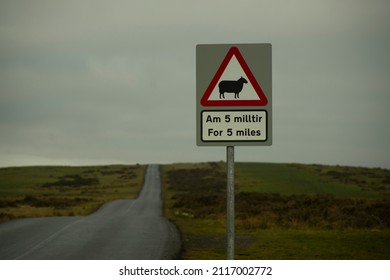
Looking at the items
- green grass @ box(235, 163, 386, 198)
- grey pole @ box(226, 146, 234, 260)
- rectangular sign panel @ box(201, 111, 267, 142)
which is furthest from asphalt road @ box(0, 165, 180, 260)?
green grass @ box(235, 163, 386, 198)

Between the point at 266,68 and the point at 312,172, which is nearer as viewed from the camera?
the point at 266,68

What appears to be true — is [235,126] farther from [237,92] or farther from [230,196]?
[230,196]

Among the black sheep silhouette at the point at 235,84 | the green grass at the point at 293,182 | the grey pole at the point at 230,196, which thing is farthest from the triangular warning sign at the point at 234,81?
the green grass at the point at 293,182

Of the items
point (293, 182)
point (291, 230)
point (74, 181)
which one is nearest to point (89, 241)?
point (291, 230)

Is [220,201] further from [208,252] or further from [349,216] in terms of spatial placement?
[208,252]

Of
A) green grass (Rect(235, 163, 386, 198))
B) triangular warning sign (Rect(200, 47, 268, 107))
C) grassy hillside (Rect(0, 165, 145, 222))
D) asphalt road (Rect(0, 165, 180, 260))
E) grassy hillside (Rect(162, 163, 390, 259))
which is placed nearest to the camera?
triangular warning sign (Rect(200, 47, 268, 107))

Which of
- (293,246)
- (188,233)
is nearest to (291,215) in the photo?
(188,233)

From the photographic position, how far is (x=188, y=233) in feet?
84.5

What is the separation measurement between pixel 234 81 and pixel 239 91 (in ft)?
0.31

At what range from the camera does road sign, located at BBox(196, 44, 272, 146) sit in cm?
498

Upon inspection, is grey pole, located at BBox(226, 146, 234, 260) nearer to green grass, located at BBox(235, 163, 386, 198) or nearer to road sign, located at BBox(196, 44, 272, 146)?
road sign, located at BBox(196, 44, 272, 146)

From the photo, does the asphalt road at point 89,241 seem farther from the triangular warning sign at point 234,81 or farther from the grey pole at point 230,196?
the triangular warning sign at point 234,81

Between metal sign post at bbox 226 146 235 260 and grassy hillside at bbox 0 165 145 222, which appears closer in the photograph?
metal sign post at bbox 226 146 235 260

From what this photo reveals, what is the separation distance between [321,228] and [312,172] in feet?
257
